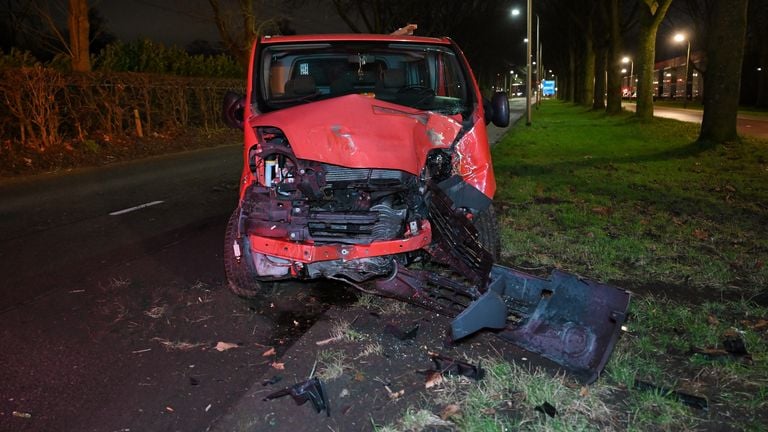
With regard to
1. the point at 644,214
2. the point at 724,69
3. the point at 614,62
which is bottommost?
the point at 644,214

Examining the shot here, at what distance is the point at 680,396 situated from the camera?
3174 millimetres

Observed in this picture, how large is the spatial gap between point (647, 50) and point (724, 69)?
1225 centimetres

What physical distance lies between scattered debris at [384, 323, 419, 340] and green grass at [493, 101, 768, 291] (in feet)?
6.09

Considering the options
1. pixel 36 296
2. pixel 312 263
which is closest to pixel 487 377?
pixel 312 263

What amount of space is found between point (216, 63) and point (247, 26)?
83.4 inches

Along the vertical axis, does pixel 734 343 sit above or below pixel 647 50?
below

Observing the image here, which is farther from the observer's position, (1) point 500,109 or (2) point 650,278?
(1) point 500,109

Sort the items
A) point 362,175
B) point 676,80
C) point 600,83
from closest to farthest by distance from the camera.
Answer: point 362,175 → point 600,83 → point 676,80

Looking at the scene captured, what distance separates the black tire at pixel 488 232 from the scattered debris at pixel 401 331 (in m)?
1.07

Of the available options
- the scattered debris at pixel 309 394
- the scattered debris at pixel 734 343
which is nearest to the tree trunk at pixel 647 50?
the scattered debris at pixel 734 343

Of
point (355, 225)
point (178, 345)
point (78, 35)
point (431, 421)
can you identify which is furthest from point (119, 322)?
point (78, 35)

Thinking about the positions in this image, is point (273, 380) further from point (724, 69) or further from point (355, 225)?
point (724, 69)

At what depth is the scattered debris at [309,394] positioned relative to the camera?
127 inches

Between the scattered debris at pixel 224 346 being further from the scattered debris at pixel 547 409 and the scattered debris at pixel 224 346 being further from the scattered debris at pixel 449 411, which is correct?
the scattered debris at pixel 547 409
